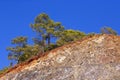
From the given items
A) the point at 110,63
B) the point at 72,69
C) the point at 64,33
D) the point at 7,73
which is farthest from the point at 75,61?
the point at 64,33

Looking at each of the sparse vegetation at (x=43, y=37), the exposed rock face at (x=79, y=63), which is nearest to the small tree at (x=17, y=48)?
the sparse vegetation at (x=43, y=37)

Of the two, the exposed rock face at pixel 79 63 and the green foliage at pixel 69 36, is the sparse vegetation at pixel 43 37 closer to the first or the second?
the green foliage at pixel 69 36

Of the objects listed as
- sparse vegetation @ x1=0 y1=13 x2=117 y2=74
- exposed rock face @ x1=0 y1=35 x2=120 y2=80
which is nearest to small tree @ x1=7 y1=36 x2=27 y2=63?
sparse vegetation @ x1=0 y1=13 x2=117 y2=74

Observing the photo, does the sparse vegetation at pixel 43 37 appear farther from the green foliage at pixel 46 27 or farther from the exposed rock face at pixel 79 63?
the exposed rock face at pixel 79 63

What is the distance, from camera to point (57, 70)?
1516cm

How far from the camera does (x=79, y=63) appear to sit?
15.2 metres

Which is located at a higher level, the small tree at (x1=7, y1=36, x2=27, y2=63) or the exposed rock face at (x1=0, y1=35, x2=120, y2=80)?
the small tree at (x1=7, y1=36, x2=27, y2=63)

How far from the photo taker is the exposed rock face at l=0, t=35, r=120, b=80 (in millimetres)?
14727

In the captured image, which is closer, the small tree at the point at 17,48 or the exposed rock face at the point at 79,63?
the exposed rock face at the point at 79,63

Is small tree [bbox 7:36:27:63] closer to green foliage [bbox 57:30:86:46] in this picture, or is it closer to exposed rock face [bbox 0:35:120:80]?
green foliage [bbox 57:30:86:46]

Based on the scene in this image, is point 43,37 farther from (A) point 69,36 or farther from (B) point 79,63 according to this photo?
(B) point 79,63

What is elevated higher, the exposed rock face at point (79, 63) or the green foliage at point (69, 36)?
the green foliage at point (69, 36)

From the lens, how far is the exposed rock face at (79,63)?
14.7 m

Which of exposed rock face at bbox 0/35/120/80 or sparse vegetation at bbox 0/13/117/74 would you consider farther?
sparse vegetation at bbox 0/13/117/74
